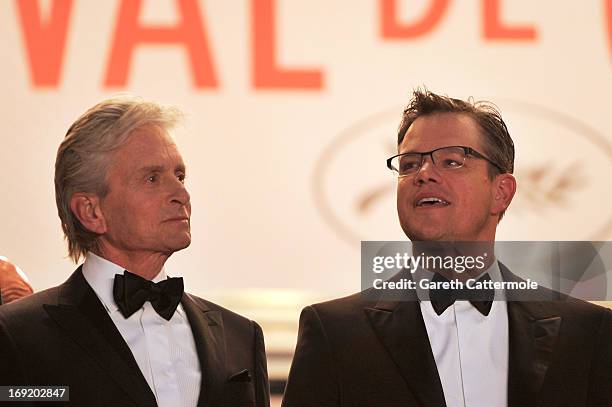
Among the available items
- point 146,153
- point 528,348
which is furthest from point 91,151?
point 528,348

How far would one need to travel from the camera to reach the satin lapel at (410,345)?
1841mm

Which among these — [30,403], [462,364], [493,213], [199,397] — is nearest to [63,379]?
[30,403]

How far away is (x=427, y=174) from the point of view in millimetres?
1981

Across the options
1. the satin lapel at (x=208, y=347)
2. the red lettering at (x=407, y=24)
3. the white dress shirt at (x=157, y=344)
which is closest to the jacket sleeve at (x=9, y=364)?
the white dress shirt at (x=157, y=344)

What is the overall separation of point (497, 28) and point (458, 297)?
932 millimetres

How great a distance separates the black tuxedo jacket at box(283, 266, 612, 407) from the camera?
1858mm

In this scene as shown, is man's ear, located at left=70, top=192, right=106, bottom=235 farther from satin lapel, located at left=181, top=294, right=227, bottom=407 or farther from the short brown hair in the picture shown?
the short brown hair

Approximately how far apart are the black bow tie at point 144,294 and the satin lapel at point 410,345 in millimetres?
356

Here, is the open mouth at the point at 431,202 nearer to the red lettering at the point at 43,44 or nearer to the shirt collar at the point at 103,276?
the shirt collar at the point at 103,276

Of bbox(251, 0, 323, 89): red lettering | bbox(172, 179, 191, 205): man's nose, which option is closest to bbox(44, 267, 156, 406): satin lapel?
bbox(172, 179, 191, 205): man's nose

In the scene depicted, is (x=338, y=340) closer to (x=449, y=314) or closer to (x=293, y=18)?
(x=449, y=314)

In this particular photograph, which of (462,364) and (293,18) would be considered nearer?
(462,364)

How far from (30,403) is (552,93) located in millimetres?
1500

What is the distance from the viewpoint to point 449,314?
197cm
